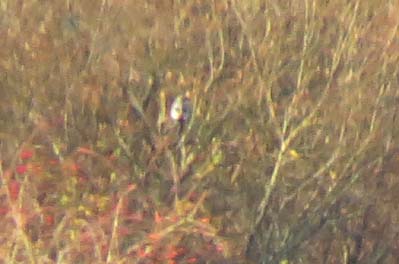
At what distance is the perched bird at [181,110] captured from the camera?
6.53 metres

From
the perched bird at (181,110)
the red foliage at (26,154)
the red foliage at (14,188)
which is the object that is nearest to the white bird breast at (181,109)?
the perched bird at (181,110)

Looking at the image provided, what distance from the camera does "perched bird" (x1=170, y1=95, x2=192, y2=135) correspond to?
6.53m

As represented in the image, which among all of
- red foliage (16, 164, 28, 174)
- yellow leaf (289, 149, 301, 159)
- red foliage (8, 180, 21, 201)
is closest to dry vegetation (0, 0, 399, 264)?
yellow leaf (289, 149, 301, 159)

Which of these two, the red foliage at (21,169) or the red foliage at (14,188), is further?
the red foliage at (21,169)

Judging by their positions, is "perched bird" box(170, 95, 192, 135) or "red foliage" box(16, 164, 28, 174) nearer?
"red foliage" box(16, 164, 28, 174)

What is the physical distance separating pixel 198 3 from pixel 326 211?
1.64 m

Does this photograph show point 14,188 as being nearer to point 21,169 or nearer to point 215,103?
point 21,169

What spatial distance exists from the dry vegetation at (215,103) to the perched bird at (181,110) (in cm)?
5

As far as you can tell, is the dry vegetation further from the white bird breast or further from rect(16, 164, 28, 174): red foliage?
rect(16, 164, 28, 174): red foliage

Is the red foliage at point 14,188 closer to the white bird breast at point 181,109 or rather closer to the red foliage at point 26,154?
the red foliage at point 26,154

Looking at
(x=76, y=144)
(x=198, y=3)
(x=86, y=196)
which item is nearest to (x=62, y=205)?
(x=86, y=196)

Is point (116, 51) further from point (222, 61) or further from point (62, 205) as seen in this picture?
point (62, 205)

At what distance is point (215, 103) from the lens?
6723 mm

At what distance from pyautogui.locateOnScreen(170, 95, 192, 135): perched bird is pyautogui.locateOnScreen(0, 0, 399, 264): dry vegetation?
49 millimetres
